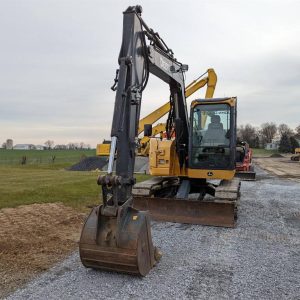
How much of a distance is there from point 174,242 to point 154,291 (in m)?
2.13

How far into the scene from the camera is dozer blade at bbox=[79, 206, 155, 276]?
4340 mm

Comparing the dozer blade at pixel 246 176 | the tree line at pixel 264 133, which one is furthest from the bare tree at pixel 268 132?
the dozer blade at pixel 246 176

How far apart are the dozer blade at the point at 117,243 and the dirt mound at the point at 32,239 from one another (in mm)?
871

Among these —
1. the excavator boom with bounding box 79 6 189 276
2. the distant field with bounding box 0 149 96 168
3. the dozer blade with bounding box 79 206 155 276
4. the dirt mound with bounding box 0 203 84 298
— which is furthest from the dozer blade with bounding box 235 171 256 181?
the distant field with bounding box 0 149 96 168

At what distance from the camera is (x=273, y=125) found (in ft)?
364

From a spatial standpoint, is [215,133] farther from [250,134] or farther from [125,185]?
[250,134]

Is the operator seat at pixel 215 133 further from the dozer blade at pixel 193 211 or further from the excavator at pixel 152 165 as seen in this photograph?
the dozer blade at pixel 193 211

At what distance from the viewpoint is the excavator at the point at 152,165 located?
14.6 feet

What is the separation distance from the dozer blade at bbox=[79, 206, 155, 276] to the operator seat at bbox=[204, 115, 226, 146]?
4.27 meters

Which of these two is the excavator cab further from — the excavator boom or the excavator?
the excavator boom

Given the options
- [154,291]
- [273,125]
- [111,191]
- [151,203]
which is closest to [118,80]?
[111,191]

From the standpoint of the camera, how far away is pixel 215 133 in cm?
855

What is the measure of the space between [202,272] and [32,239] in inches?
119

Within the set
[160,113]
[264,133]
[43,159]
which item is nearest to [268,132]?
[264,133]
